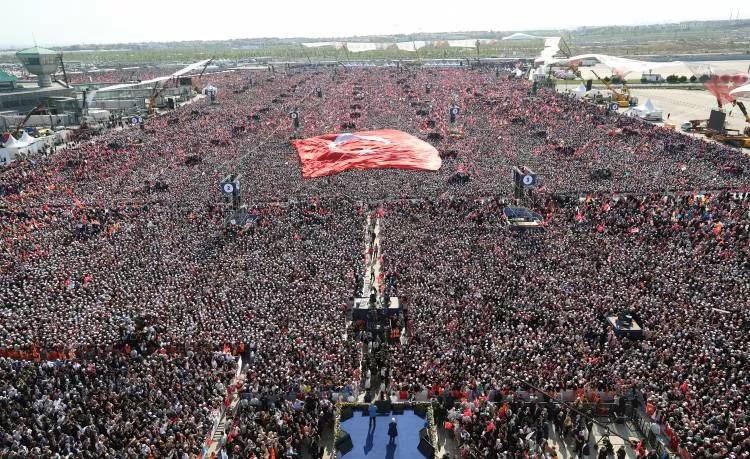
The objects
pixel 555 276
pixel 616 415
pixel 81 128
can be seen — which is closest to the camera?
pixel 616 415

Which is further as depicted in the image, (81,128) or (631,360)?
(81,128)

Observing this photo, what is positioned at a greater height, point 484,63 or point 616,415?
point 484,63

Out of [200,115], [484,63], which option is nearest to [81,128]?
[200,115]

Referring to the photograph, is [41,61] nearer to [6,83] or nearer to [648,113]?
[6,83]

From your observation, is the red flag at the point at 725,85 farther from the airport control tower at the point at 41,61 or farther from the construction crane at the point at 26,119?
the airport control tower at the point at 41,61

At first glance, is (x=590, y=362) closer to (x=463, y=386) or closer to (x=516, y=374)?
(x=516, y=374)

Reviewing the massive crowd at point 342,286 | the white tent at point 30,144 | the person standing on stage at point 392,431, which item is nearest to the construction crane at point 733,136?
the massive crowd at point 342,286

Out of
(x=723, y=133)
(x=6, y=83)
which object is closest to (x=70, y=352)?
(x=723, y=133)
